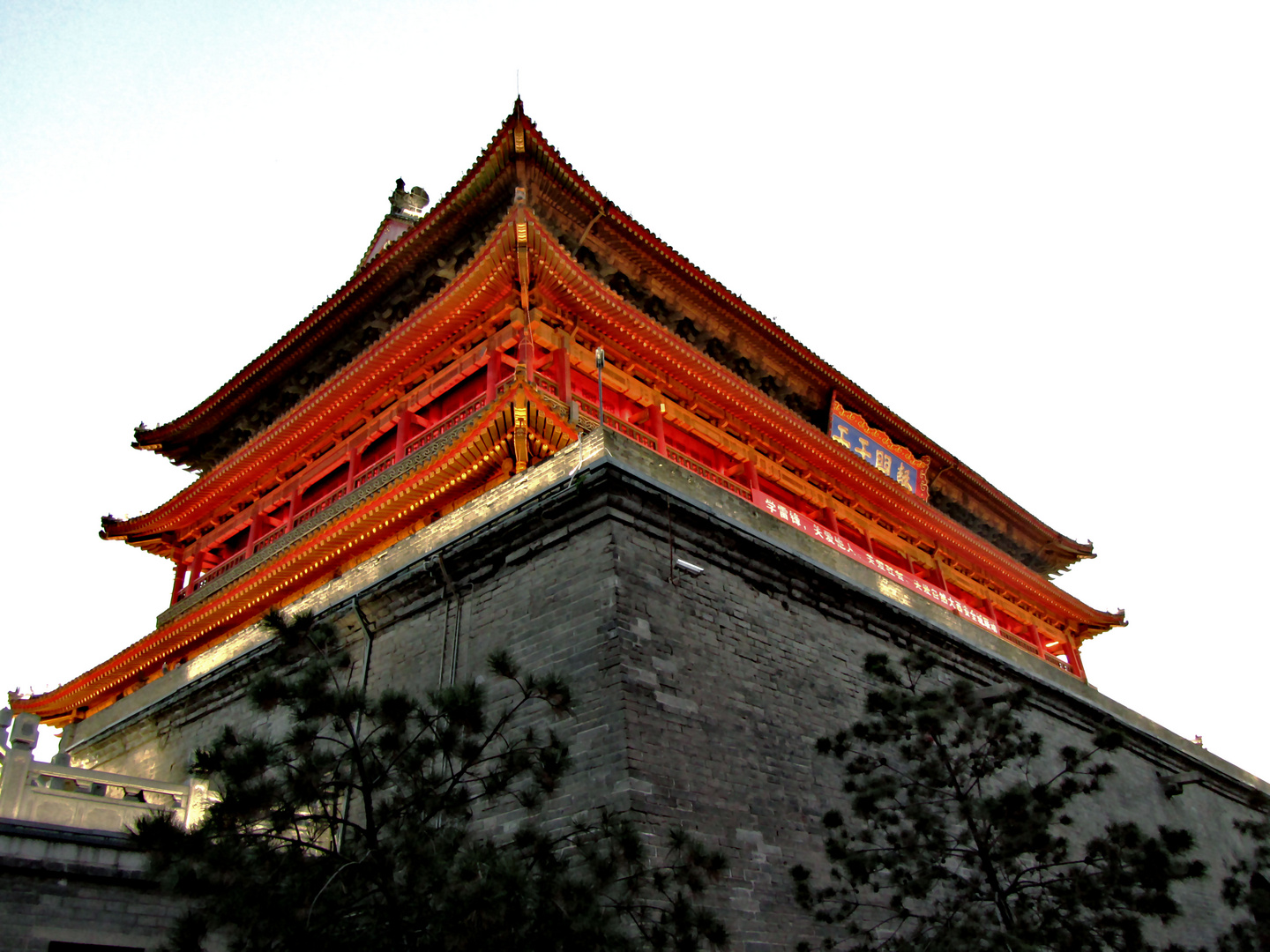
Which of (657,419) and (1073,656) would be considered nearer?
(657,419)

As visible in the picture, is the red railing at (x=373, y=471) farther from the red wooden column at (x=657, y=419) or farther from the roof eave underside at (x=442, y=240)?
the red wooden column at (x=657, y=419)

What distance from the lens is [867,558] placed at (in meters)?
17.6

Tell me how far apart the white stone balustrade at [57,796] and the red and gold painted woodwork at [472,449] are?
5393 millimetres

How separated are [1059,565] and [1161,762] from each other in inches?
473

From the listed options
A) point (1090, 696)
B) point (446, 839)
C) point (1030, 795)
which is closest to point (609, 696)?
point (446, 839)

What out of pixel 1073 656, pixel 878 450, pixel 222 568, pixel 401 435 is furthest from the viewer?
pixel 1073 656

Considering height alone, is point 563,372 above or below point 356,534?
above

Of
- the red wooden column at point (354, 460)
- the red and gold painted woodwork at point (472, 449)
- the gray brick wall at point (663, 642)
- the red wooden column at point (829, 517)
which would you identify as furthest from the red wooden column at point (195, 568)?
the red wooden column at point (829, 517)

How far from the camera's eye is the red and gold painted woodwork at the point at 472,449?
12609mm

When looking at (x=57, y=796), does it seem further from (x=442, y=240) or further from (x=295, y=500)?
(x=442, y=240)

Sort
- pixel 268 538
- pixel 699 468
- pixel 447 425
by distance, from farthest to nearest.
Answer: pixel 268 538 → pixel 699 468 → pixel 447 425

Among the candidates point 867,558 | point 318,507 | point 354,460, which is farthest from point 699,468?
point 318,507

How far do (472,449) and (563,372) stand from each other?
2.53 metres

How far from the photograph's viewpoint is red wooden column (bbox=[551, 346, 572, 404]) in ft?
43.5
